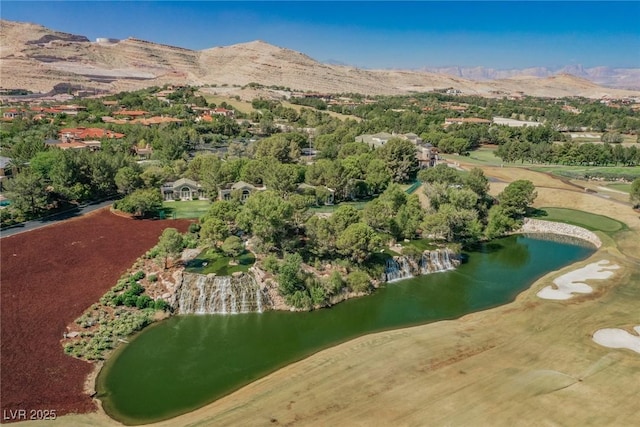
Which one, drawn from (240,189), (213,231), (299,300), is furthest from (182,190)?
(299,300)

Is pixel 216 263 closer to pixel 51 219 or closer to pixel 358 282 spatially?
pixel 358 282

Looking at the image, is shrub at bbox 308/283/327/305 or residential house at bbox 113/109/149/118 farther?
residential house at bbox 113/109/149/118

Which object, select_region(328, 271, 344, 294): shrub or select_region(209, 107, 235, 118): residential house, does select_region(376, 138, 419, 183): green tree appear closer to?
select_region(328, 271, 344, 294): shrub

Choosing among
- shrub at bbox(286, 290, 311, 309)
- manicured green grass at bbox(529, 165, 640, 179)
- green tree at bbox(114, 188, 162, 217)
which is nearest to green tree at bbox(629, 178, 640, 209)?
manicured green grass at bbox(529, 165, 640, 179)

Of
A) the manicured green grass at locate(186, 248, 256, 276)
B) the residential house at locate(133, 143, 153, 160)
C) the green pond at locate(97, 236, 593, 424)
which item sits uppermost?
the residential house at locate(133, 143, 153, 160)

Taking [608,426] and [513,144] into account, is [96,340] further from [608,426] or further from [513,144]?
[513,144]

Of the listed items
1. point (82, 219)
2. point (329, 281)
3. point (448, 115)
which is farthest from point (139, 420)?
point (448, 115)
